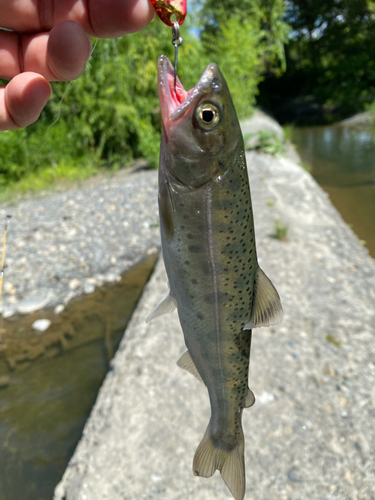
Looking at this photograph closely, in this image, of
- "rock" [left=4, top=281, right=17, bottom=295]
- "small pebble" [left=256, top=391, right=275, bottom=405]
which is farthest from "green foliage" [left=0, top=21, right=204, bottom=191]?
"small pebble" [left=256, top=391, right=275, bottom=405]

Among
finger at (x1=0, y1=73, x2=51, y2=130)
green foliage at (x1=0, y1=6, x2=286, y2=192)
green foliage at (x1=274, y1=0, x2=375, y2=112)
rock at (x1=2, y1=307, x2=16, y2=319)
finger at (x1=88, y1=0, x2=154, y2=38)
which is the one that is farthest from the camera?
green foliage at (x1=274, y1=0, x2=375, y2=112)

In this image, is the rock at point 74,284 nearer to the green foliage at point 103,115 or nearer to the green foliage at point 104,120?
the green foliage at point 104,120

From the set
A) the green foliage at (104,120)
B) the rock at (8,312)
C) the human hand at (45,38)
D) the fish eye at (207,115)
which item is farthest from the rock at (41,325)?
the green foliage at (104,120)

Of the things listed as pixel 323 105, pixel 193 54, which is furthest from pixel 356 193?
pixel 323 105

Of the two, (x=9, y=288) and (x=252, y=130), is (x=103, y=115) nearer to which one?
(x=252, y=130)

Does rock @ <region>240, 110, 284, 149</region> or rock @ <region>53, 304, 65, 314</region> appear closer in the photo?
rock @ <region>53, 304, 65, 314</region>

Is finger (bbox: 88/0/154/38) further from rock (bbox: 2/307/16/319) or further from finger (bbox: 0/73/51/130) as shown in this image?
rock (bbox: 2/307/16/319)
